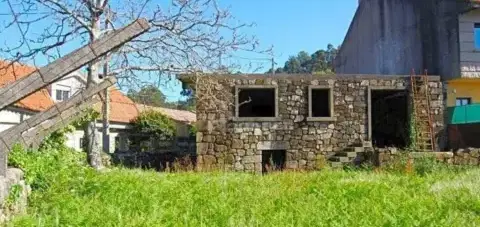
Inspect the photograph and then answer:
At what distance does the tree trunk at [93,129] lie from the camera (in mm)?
14547

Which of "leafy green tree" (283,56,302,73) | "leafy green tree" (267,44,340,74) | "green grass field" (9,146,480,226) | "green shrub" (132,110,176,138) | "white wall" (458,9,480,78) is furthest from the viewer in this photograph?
"leafy green tree" (283,56,302,73)

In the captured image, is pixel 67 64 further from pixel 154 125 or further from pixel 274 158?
pixel 154 125

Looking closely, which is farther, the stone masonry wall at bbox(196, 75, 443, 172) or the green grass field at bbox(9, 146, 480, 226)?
the stone masonry wall at bbox(196, 75, 443, 172)

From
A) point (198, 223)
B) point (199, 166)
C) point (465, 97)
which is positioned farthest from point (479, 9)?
point (198, 223)

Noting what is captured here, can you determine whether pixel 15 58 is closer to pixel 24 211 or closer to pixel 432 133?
pixel 24 211

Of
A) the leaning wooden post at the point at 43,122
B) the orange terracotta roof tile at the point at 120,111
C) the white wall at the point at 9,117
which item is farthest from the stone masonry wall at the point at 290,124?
the orange terracotta roof tile at the point at 120,111

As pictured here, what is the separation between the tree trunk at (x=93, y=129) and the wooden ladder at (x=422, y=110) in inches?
424

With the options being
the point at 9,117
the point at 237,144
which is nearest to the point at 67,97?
the point at 9,117

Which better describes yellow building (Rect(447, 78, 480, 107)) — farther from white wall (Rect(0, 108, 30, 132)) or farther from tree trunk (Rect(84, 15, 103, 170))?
white wall (Rect(0, 108, 30, 132))

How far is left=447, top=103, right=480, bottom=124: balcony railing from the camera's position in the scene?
18531mm

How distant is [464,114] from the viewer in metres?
18.9

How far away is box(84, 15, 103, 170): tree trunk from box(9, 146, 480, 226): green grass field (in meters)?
3.75

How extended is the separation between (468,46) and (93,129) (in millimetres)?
13724

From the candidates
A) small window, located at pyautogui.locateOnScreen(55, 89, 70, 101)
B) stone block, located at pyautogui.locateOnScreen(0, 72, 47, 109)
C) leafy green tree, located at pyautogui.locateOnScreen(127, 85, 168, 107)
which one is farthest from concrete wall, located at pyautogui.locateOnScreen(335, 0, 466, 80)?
stone block, located at pyautogui.locateOnScreen(0, 72, 47, 109)
